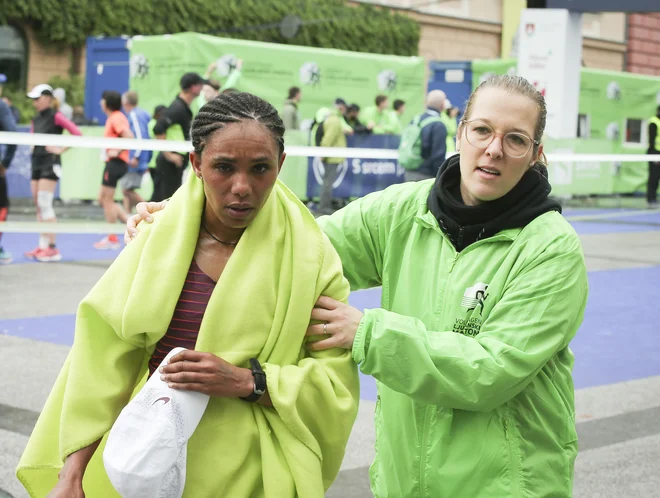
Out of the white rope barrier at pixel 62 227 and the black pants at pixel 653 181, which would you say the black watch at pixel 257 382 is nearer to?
the white rope barrier at pixel 62 227

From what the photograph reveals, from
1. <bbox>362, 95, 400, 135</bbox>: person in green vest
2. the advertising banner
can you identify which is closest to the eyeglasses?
the advertising banner

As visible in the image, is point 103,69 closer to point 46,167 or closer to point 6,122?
point 46,167

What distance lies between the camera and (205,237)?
2.47 m

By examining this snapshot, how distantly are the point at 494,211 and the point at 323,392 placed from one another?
66cm

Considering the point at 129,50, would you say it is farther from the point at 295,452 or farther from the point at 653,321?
the point at 295,452

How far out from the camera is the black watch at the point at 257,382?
2.31 metres

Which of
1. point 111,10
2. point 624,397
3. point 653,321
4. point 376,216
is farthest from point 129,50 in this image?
point 376,216

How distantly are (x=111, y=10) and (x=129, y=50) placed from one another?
1110cm

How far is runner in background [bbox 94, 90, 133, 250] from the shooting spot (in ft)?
41.3

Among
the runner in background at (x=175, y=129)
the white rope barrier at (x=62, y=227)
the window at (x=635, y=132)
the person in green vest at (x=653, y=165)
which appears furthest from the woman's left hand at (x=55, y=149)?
the window at (x=635, y=132)

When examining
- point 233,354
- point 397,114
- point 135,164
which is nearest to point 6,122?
point 135,164

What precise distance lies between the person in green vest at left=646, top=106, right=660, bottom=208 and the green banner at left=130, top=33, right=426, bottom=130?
5121mm

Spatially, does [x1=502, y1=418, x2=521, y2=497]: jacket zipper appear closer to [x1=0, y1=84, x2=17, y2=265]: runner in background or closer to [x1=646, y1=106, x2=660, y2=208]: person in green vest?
[x1=0, y1=84, x2=17, y2=265]: runner in background

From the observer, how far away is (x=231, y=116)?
232cm
